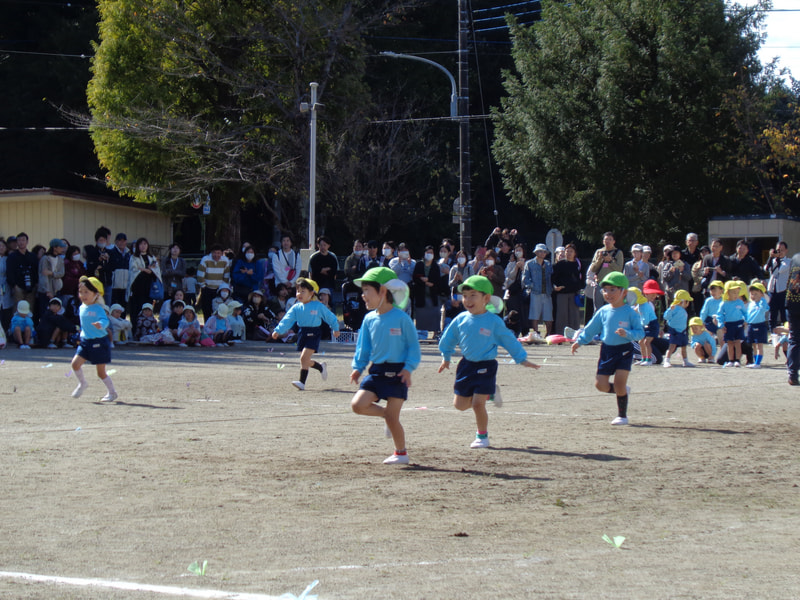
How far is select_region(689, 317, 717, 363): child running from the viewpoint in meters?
16.5

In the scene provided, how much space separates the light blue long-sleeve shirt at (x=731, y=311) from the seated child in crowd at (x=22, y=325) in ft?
40.4

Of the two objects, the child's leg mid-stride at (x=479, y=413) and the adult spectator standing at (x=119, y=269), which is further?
the adult spectator standing at (x=119, y=269)

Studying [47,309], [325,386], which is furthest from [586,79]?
[325,386]

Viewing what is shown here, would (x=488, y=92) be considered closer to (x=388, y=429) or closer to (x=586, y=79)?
(x=586, y=79)

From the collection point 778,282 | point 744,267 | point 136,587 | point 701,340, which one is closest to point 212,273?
Answer: point 701,340

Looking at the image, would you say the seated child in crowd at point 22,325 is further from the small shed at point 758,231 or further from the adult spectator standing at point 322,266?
the small shed at point 758,231

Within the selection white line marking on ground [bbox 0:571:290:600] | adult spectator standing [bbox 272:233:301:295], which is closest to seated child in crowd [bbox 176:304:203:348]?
adult spectator standing [bbox 272:233:301:295]

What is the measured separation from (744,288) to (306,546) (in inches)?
491

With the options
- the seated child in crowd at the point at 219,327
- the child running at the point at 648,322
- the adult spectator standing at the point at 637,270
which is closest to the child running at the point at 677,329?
the child running at the point at 648,322

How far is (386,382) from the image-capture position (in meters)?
7.68

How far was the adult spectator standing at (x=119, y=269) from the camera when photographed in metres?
19.4

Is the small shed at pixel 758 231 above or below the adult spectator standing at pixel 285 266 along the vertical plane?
above

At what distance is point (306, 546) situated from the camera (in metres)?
5.13

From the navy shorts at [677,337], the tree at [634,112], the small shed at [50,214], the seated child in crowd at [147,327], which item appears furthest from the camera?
the tree at [634,112]
